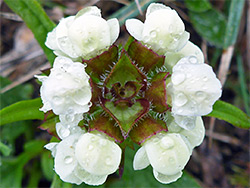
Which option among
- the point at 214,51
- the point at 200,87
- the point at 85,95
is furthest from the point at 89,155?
the point at 214,51

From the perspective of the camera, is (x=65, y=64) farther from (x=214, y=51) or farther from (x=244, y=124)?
(x=214, y=51)

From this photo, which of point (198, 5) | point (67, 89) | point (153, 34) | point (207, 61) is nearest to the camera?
point (67, 89)

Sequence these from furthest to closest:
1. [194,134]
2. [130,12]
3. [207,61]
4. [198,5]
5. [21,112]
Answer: [207,61] < [198,5] < [130,12] < [21,112] < [194,134]

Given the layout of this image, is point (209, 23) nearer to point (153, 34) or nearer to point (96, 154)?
point (153, 34)

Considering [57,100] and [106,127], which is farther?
[106,127]

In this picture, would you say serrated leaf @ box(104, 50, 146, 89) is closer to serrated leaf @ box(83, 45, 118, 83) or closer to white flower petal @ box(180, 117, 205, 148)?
serrated leaf @ box(83, 45, 118, 83)

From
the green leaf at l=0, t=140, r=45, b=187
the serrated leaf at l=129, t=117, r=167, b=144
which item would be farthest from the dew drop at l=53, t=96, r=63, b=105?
the green leaf at l=0, t=140, r=45, b=187

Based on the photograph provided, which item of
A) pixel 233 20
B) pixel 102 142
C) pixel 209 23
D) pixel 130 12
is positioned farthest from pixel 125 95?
pixel 209 23
